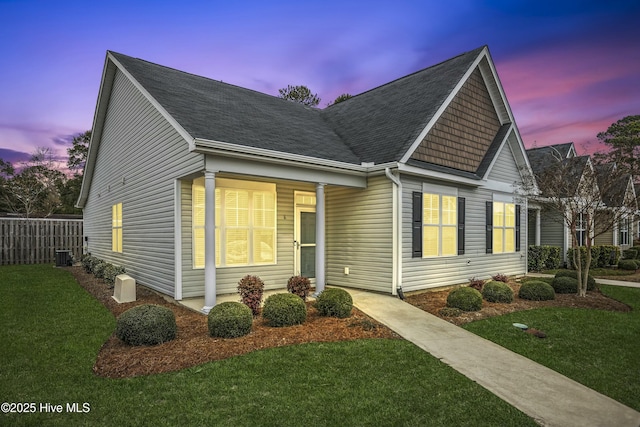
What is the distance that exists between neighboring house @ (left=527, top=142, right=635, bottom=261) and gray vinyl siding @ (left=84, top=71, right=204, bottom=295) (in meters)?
10.5

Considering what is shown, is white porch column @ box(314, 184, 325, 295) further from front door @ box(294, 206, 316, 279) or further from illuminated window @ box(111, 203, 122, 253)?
illuminated window @ box(111, 203, 122, 253)

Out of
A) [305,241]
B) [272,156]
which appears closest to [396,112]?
[305,241]

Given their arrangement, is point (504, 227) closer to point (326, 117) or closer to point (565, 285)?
point (565, 285)

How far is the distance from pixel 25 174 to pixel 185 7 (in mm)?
23740

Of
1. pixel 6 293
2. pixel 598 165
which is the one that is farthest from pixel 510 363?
pixel 6 293

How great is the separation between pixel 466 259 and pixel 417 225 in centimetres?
279

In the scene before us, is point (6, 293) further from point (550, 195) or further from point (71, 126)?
point (71, 126)

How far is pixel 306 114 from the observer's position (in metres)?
13.3

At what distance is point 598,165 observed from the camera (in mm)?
10875

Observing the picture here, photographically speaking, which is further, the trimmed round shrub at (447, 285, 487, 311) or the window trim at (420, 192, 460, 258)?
the window trim at (420, 192, 460, 258)

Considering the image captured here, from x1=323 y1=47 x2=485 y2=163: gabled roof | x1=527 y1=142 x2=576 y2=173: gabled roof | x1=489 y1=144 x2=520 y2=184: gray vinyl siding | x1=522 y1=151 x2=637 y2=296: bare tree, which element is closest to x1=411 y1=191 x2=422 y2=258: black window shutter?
x1=323 y1=47 x2=485 y2=163: gabled roof

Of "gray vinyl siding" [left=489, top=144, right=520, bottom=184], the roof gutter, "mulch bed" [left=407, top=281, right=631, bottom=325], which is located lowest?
"mulch bed" [left=407, top=281, right=631, bottom=325]

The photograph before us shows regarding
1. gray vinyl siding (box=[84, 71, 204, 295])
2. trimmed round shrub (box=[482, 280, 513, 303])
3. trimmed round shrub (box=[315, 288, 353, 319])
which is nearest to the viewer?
trimmed round shrub (box=[315, 288, 353, 319])

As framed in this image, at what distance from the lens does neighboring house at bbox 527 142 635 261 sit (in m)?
10.5
